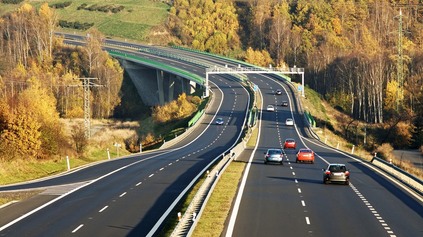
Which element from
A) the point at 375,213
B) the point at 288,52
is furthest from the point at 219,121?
the point at 375,213

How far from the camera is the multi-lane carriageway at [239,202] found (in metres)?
25.2

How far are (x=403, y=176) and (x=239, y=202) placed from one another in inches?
559

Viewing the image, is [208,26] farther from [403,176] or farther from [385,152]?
[403,176]

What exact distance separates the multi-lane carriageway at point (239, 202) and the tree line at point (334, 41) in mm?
58323

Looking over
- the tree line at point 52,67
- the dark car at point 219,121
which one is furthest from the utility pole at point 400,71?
the tree line at point 52,67

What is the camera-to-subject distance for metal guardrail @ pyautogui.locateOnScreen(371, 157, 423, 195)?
3680 cm

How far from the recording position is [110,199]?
33250mm

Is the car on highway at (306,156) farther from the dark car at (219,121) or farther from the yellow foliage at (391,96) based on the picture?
the yellow foliage at (391,96)

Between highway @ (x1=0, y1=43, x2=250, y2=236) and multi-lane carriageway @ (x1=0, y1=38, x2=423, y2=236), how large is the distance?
0.12 feet

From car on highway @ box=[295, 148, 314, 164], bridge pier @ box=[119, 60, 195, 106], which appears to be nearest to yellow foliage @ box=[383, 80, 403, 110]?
bridge pier @ box=[119, 60, 195, 106]

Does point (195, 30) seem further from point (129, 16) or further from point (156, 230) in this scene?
point (156, 230)

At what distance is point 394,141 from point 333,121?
1556cm

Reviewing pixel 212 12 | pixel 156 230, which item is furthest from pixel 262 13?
pixel 156 230

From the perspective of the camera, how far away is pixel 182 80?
13412cm
